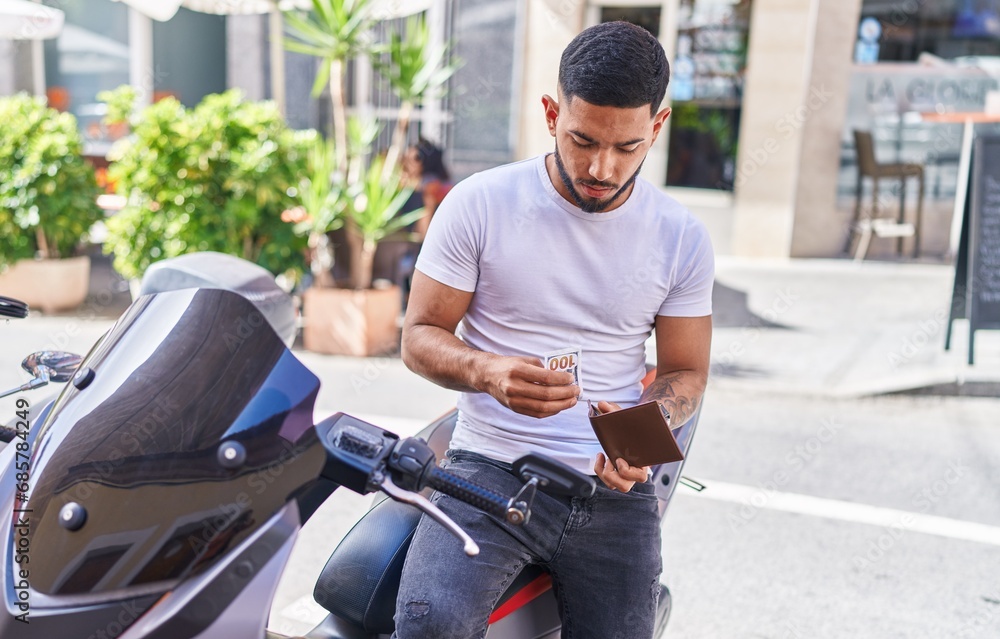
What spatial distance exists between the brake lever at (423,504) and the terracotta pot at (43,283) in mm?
6944

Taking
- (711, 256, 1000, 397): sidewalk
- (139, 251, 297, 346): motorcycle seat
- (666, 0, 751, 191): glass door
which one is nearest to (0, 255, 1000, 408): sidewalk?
(711, 256, 1000, 397): sidewalk

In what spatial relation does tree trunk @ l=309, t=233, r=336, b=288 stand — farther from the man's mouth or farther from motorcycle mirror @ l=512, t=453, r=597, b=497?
motorcycle mirror @ l=512, t=453, r=597, b=497

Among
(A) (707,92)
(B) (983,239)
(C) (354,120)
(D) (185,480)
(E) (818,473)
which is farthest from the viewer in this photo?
(A) (707,92)

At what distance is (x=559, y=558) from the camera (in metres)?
2.01

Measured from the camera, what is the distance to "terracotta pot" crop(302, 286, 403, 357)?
6605mm

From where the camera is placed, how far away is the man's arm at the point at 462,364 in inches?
71.0

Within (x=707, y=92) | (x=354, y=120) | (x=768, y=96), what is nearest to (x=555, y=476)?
(x=354, y=120)

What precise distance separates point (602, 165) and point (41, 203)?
6449mm

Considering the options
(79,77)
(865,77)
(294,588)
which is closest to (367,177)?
(294,588)

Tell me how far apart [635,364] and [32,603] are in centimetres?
141

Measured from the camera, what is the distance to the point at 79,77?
42.0 ft

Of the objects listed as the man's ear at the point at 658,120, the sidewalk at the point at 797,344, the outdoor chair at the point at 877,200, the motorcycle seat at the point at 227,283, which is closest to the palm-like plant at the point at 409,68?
the sidewalk at the point at 797,344

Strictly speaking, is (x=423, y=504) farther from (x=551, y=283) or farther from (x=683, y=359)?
(x=683, y=359)

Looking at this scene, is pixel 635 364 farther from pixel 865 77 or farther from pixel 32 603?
pixel 865 77
